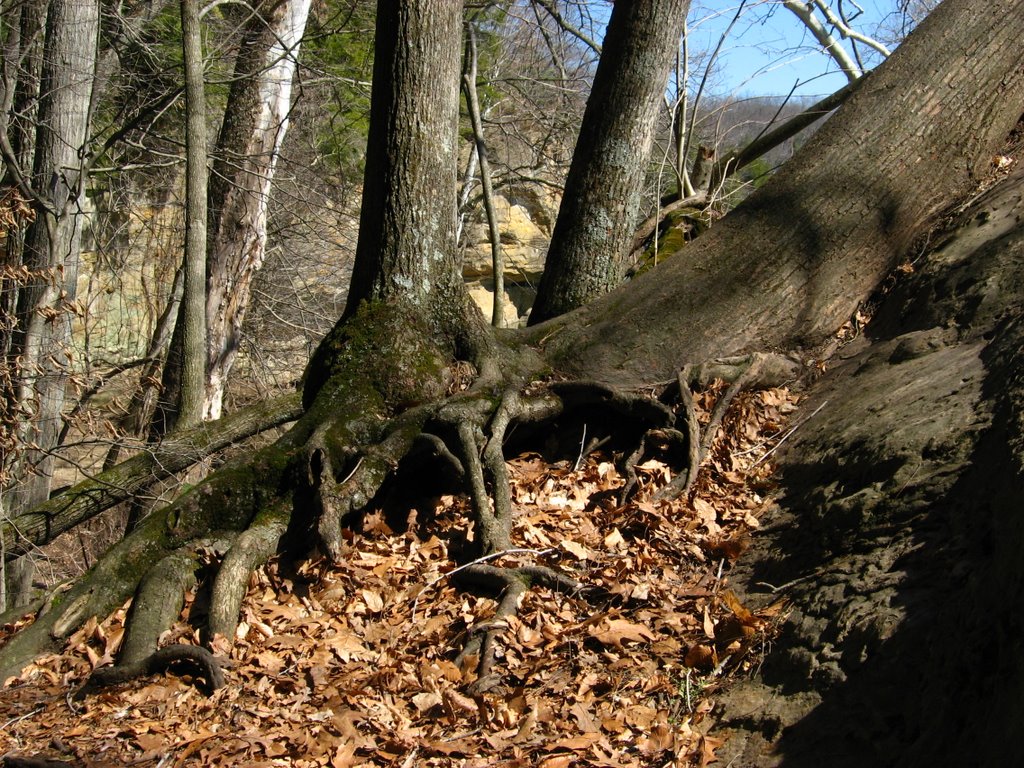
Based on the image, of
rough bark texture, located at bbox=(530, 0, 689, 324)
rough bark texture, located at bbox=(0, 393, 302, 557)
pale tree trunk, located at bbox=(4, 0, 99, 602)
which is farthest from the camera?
pale tree trunk, located at bbox=(4, 0, 99, 602)

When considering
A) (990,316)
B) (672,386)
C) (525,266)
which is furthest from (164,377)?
(525,266)

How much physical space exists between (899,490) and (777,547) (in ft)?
2.26

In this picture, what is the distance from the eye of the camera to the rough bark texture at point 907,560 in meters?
3.02

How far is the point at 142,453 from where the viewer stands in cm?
775

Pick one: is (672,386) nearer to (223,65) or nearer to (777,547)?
(777,547)

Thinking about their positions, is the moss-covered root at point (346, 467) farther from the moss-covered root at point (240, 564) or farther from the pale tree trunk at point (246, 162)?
the pale tree trunk at point (246, 162)

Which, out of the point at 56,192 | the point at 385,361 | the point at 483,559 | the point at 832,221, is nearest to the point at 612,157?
the point at 832,221

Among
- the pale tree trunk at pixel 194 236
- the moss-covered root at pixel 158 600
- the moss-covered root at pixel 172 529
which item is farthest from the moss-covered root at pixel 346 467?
the pale tree trunk at pixel 194 236

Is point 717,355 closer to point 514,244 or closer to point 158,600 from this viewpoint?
point 158,600

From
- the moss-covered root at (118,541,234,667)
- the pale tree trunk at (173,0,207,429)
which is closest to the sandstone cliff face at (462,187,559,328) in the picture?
the pale tree trunk at (173,0,207,429)

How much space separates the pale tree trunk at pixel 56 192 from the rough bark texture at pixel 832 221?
5516 millimetres

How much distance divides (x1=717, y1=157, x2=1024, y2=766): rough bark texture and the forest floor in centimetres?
23

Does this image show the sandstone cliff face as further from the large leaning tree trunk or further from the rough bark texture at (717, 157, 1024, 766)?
the rough bark texture at (717, 157, 1024, 766)

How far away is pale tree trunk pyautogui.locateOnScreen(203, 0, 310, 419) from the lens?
10992 mm
